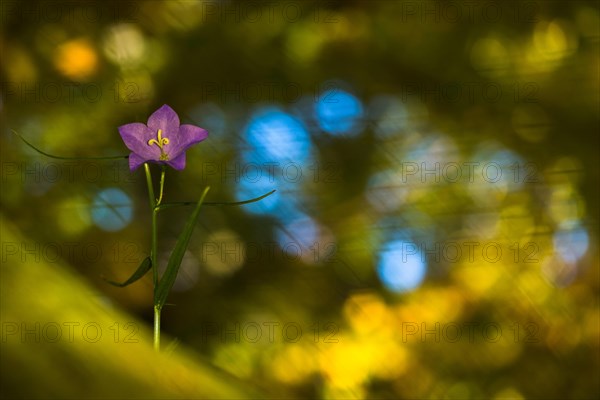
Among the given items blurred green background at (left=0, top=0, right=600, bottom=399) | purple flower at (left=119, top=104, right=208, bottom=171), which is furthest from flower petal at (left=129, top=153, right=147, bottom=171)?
blurred green background at (left=0, top=0, right=600, bottom=399)

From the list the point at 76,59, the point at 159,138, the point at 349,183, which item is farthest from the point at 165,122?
the point at 76,59

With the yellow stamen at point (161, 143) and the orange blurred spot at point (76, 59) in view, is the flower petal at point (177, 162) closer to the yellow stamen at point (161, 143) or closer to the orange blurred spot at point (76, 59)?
the yellow stamen at point (161, 143)

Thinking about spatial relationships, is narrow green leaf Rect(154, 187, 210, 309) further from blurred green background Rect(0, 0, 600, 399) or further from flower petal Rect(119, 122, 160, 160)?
blurred green background Rect(0, 0, 600, 399)

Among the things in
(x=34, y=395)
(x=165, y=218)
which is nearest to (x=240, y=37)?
(x=165, y=218)

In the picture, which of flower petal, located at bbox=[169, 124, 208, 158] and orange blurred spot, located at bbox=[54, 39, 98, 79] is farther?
orange blurred spot, located at bbox=[54, 39, 98, 79]

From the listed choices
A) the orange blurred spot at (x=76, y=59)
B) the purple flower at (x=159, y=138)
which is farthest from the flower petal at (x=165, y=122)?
the orange blurred spot at (x=76, y=59)

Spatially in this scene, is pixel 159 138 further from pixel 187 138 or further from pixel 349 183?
pixel 349 183

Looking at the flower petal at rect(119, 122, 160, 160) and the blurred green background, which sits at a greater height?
the flower petal at rect(119, 122, 160, 160)
